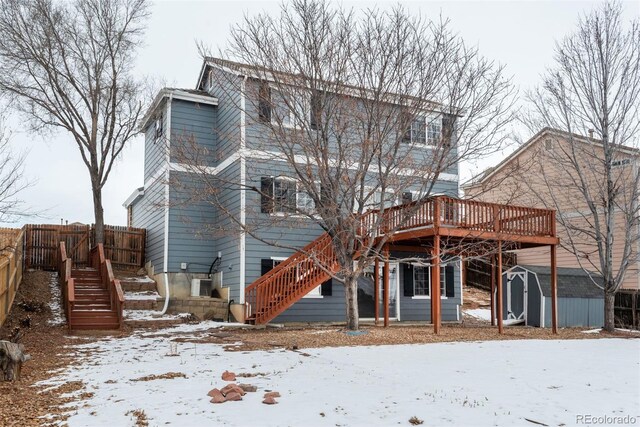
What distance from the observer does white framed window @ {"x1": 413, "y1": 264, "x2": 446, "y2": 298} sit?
2005 cm

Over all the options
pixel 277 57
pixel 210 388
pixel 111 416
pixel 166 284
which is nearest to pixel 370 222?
pixel 277 57

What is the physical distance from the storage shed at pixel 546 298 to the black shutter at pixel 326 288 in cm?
684

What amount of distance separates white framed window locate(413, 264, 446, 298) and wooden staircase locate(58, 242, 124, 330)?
9939 mm

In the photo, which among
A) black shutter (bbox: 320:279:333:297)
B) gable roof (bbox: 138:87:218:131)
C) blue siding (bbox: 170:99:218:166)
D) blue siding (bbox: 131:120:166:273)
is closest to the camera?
black shutter (bbox: 320:279:333:297)

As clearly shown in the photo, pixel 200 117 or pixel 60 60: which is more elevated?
pixel 60 60

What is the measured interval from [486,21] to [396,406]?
10.9 m

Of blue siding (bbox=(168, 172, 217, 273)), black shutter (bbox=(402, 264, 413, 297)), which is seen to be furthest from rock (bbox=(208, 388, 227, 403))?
black shutter (bbox=(402, 264, 413, 297))

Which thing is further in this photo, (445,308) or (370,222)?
→ (445,308)

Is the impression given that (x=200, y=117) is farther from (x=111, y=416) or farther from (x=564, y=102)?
(x=111, y=416)

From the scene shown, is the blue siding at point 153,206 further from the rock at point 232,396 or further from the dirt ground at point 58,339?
the rock at point 232,396

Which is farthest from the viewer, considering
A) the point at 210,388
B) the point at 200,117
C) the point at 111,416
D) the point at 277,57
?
the point at 200,117

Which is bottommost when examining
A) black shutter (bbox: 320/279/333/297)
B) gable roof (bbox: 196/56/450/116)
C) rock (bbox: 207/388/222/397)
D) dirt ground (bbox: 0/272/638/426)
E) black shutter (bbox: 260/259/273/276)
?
dirt ground (bbox: 0/272/638/426)

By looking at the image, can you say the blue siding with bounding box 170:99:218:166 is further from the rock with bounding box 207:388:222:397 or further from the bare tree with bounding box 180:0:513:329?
the rock with bounding box 207:388:222:397

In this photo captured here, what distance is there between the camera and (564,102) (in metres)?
17.5
